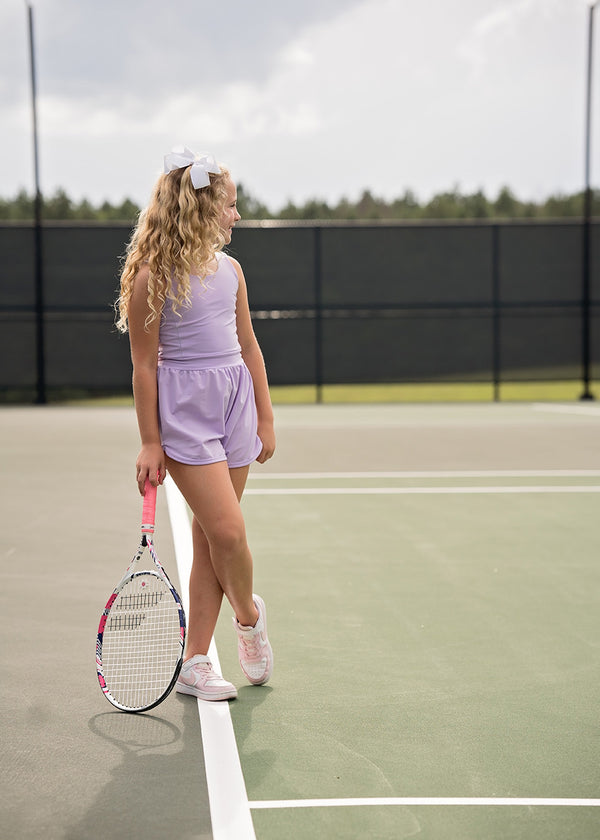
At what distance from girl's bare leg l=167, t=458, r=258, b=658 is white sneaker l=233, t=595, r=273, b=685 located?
3cm

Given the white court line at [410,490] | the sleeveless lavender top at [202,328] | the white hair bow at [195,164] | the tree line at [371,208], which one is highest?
the tree line at [371,208]

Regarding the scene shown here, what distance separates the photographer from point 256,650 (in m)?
3.93

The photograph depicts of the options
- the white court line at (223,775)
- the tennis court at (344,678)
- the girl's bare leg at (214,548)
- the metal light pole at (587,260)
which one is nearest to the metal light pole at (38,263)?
the metal light pole at (587,260)

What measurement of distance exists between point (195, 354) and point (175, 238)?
1.17 ft

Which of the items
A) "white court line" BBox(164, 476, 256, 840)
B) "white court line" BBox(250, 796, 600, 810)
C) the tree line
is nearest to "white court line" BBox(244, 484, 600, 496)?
"white court line" BBox(164, 476, 256, 840)

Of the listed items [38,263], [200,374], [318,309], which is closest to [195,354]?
[200,374]

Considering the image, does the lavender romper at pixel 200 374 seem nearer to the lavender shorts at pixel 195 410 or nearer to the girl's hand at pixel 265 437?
the lavender shorts at pixel 195 410

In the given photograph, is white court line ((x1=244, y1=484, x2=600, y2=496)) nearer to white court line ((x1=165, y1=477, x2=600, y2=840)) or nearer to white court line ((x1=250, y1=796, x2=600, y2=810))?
white court line ((x1=165, y1=477, x2=600, y2=840))

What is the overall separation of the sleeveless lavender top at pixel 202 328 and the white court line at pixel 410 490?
4.90 meters

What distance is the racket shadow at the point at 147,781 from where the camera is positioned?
9.34ft

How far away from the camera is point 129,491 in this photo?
8828 mm

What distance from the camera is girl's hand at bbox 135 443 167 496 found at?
3.60 meters

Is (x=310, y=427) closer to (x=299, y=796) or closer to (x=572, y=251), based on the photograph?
(x=572, y=251)

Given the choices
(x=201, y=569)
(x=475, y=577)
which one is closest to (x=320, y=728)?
(x=201, y=569)
